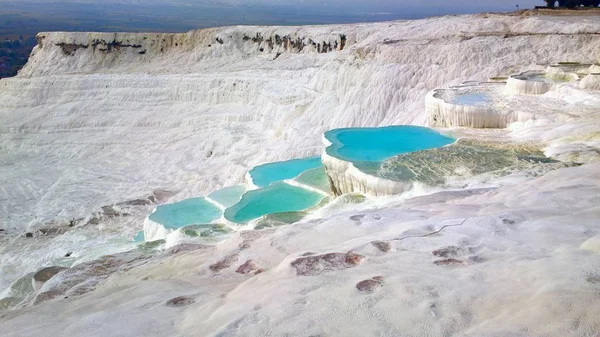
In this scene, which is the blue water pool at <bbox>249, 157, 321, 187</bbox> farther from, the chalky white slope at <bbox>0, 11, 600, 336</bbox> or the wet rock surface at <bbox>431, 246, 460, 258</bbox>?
the wet rock surface at <bbox>431, 246, 460, 258</bbox>

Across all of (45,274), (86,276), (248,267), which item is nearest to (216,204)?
(45,274)

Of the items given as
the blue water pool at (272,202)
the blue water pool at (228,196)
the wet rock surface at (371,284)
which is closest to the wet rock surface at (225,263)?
the wet rock surface at (371,284)

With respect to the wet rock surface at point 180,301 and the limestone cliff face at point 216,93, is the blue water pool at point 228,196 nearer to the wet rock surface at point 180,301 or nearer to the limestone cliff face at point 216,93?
the limestone cliff face at point 216,93

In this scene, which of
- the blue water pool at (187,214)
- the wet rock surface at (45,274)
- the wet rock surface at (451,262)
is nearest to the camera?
the wet rock surface at (451,262)

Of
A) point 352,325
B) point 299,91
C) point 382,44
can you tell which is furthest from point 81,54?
point 352,325

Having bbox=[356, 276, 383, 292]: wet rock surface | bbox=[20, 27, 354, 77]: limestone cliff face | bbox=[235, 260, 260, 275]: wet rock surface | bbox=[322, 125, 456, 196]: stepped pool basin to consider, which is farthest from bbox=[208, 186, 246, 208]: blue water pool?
bbox=[20, 27, 354, 77]: limestone cliff face
